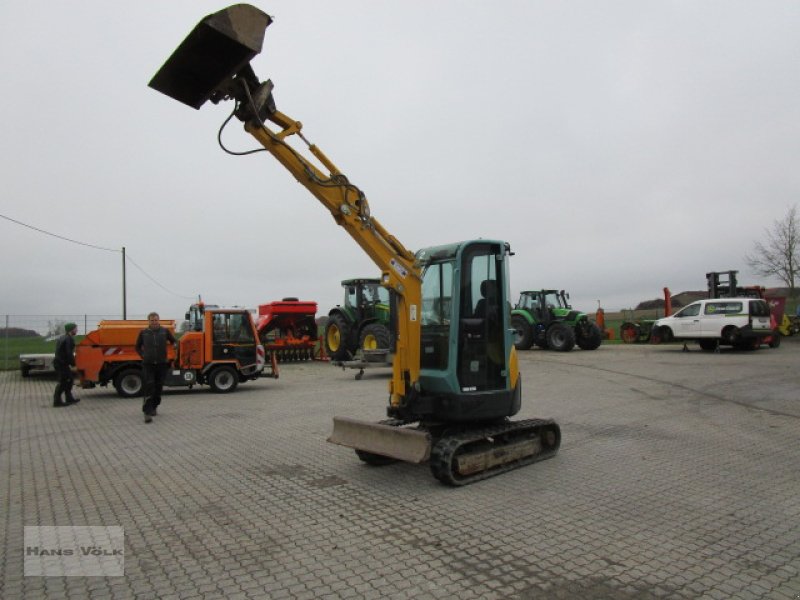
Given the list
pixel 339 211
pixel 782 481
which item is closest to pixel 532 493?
pixel 782 481

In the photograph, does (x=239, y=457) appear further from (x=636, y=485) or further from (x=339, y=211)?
(x=636, y=485)

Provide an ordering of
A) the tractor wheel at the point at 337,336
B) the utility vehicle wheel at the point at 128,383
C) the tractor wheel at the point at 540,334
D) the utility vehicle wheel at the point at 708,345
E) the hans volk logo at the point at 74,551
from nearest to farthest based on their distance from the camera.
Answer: the hans volk logo at the point at 74,551
the utility vehicle wheel at the point at 128,383
the tractor wheel at the point at 337,336
the utility vehicle wheel at the point at 708,345
the tractor wheel at the point at 540,334

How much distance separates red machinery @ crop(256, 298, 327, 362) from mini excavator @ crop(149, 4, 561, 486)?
16.2m

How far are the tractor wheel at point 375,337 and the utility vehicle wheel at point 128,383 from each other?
6861 mm

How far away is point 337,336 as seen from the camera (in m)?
19.4

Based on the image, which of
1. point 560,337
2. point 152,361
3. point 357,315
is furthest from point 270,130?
point 560,337

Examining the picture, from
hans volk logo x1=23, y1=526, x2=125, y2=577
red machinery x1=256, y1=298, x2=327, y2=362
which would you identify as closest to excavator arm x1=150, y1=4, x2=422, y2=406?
hans volk logo x1=23, y1=526, x2=125, y2=577

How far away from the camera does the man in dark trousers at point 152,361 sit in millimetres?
9656

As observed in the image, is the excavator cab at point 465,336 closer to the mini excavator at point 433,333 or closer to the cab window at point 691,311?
the mini excavator at point 433,333

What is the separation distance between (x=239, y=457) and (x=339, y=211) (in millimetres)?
3287

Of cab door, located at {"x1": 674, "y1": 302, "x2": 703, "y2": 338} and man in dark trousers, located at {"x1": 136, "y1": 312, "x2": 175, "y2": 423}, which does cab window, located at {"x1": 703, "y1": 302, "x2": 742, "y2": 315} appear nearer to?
cab door, located at {"x1": 674, "y1": 302, "x2": 703, "y2": 338}

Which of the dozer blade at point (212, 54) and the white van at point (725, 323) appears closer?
the dozer blade at point (212, 54)

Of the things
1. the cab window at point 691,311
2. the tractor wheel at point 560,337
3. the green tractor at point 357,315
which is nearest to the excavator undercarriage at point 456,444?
the green tractor at point 357,315

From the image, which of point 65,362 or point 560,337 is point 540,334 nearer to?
point 560,337
